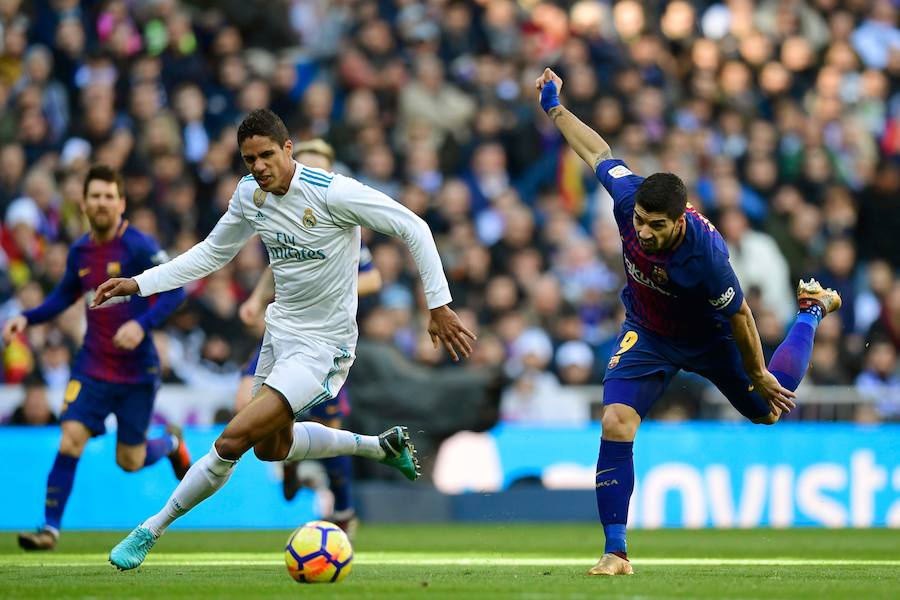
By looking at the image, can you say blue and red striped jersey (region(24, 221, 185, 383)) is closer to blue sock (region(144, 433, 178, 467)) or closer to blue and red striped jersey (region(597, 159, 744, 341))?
blue sock (region(144, 433, 178, 467))

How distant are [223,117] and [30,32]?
239 cm

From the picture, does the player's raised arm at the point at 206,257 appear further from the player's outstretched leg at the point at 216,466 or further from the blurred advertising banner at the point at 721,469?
the blurred advertising banner at the point at 721,469

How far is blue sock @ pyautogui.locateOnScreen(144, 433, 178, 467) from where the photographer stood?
12062 mm

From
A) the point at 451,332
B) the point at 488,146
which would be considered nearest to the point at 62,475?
the point at 451,332

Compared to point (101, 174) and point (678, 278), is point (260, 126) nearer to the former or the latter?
point (678, 278)

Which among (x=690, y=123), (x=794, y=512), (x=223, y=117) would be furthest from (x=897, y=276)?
(x=223, y=117)

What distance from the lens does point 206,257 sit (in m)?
9.09

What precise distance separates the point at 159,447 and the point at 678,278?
5069 mm

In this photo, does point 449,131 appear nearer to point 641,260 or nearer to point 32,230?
point 32,230

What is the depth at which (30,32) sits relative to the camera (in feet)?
59.5

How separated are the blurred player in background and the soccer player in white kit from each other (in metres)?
1.97

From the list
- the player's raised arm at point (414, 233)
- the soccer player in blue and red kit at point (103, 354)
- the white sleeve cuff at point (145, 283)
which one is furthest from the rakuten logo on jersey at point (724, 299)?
the soccer player in blue and red kit at point (103, 354)

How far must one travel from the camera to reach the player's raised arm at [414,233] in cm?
827

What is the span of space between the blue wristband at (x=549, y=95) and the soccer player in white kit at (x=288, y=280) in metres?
1.34
